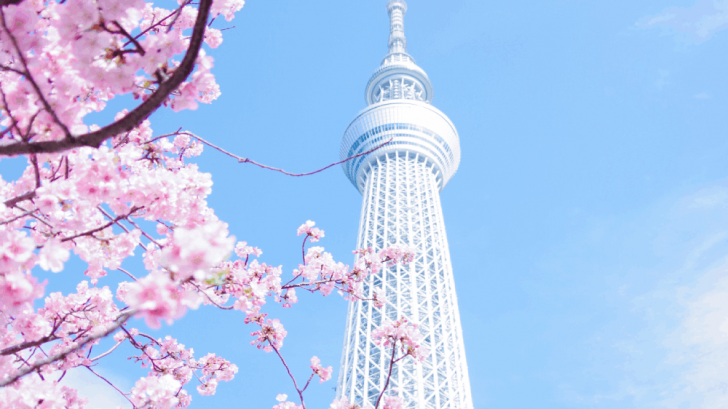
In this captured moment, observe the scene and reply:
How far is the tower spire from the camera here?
173 ft

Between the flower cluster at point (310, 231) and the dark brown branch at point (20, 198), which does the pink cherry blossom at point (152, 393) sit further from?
the flower cluster at point (310, 231)

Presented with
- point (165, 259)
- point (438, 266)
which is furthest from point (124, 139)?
point (438, 266)

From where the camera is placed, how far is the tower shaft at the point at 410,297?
28.1 meters

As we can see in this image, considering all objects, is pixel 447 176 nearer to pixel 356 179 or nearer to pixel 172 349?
pixel 356 179

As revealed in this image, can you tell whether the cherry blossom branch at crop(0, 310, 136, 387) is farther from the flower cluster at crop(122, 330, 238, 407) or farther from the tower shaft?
the tower shaft

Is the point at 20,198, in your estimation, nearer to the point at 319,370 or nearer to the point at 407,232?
the point at 319,370

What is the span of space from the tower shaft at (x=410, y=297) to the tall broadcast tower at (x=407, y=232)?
0.07 m

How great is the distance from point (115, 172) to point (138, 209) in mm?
284

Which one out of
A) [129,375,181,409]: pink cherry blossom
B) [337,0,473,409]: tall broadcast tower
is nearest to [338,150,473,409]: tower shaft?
[337,0,473,409]: tall broadcast tower

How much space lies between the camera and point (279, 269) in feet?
14.0

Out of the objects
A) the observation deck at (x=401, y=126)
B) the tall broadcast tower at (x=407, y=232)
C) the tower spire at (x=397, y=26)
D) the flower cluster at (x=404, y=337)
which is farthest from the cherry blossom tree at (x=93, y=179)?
the tower spire at (x=397, y=26)

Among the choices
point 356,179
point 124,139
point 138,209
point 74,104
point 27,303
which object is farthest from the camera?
point 356,179

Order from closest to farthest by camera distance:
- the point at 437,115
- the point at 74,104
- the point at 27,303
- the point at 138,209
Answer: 1. the point at 27,303
2. the point at 74,104
3. the point at 138,209
4. the point at 437,115

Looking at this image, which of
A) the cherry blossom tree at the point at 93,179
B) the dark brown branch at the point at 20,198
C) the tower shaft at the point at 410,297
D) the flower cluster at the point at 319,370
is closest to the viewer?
the cherry blossom tree at the point at 93,179
